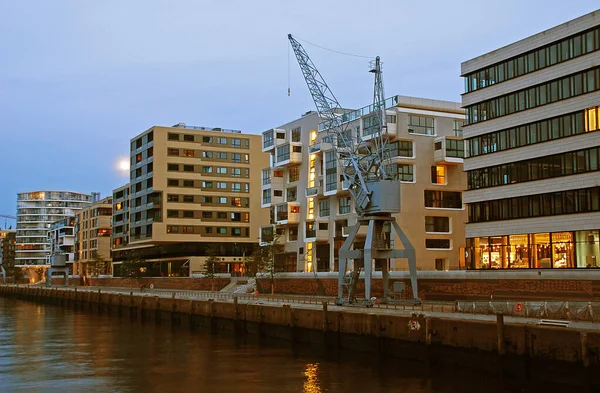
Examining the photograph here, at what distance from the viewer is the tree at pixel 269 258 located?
312 feet

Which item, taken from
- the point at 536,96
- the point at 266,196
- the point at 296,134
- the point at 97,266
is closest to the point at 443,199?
the point at 536,96

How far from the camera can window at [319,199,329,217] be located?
Result: 10019cm

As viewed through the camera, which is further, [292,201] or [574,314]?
[292,201]

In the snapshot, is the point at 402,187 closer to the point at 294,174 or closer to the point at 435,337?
the point at 294,174

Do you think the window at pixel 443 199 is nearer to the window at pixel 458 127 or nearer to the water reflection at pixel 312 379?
the window at pixel 458 127

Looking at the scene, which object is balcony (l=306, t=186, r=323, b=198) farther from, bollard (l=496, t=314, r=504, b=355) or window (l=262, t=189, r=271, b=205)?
bollard (l=496, t=314, r=504, b=355)

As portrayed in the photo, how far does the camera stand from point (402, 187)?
289 feet

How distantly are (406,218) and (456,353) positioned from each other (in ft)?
183

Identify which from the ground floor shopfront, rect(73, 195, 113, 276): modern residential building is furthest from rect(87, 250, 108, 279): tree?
the ground floor shopfront

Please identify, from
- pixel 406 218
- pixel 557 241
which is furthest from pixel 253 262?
pixel 557 241

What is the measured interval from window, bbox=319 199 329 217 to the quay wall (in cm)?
4421

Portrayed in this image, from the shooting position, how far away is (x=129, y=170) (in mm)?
154875

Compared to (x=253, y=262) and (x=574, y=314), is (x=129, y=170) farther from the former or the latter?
(x=574, y=314)

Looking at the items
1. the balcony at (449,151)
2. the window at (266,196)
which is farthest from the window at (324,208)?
the balcony at (449,151)
